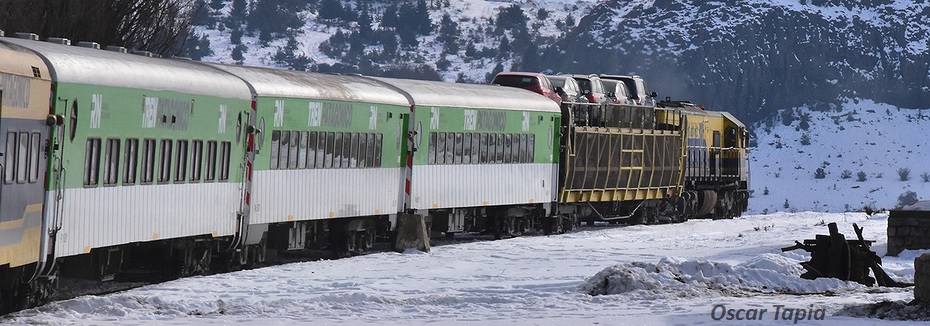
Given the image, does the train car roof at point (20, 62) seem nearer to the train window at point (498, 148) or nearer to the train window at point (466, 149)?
the train window at point (466, 149)

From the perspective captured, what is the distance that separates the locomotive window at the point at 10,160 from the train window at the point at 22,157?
0.37 feet

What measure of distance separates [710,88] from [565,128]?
132156 millimetres

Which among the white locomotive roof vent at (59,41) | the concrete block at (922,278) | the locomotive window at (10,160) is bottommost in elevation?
the concrete block at (922,278)

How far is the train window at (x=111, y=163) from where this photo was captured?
20.5 meters

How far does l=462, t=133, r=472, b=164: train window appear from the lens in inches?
1371

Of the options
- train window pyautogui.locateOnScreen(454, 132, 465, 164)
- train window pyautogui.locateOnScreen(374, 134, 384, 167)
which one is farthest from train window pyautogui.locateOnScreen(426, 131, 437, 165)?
train window pyautogui.locateOnScreen(374, 134, 384, 167)

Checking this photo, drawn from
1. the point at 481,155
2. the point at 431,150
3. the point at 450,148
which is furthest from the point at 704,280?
the point at 481,155

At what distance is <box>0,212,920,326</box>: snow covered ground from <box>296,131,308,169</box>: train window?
1.50 meters

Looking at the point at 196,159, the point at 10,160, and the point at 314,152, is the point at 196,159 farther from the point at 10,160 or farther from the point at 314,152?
the point at 10,160

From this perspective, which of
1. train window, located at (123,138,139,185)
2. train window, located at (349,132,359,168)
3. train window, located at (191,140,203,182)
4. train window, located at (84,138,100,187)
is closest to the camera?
train window, located at (84,138,100,187)

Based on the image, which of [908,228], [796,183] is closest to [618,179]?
[908,228]

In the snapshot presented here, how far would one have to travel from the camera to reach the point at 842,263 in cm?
2348

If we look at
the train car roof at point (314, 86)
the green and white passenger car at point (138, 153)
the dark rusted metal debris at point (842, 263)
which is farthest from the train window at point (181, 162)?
the dark rusted metal debris at point (842, 263)

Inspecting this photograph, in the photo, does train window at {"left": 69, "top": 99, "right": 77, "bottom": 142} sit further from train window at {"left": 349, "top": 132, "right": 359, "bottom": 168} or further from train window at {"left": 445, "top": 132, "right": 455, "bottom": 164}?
train window at {"left": 445, "top": 132, "right": 455, "bottom": 164}
